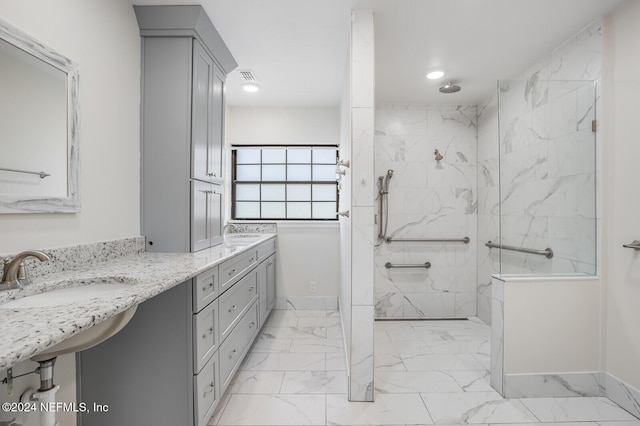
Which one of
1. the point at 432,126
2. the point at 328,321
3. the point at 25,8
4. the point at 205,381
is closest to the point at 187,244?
the point at 205,381

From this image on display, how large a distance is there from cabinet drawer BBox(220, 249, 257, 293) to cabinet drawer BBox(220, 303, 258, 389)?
337 mm

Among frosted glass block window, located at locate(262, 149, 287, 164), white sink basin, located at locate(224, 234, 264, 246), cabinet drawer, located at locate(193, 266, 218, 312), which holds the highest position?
frosted glass block window, located at locate(262, 149, 287, 164)

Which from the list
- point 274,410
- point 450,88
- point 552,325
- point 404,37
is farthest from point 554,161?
point 274,410

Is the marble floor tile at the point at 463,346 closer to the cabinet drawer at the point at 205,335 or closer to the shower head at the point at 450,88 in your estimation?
the cabinet drawer at the point at 205,335

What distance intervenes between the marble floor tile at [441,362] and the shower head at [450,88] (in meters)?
2.41

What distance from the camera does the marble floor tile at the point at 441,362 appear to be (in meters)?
2.28

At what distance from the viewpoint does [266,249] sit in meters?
3.10

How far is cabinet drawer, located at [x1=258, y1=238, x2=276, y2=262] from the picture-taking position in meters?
2.81

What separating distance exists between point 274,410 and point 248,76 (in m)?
2.70

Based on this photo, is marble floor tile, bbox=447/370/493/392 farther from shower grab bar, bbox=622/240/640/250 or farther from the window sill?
the window sill

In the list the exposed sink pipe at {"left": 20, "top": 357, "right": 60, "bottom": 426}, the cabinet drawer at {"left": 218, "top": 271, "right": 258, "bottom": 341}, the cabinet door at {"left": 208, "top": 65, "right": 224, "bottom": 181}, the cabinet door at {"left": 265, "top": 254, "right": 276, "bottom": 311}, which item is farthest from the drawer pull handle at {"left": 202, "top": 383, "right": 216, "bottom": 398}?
the cabinet door at {"left": 265, "top": 254, "right": 276, "bottom": 311}

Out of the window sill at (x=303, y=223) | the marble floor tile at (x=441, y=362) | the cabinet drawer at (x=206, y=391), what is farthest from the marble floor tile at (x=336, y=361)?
the window sill at (x=303, y=223)

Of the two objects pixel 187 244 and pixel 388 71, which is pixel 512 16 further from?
pixel 187 244

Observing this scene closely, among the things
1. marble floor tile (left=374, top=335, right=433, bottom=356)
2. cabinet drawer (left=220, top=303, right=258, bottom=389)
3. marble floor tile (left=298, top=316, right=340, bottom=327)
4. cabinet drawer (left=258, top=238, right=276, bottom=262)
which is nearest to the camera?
cabinet drawer (left=220, top=303, right=258, bottom=389)
